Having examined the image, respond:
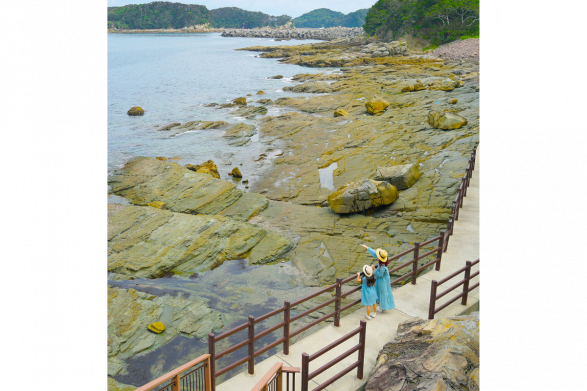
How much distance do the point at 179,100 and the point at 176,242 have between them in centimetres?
4460

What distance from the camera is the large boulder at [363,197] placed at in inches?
699

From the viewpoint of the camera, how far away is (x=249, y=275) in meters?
14.5

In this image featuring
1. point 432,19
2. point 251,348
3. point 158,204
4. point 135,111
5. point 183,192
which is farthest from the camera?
point 432,19

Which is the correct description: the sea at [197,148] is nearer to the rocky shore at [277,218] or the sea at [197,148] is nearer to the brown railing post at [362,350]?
the rocky shore at [277,218]

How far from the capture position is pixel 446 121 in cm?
2808

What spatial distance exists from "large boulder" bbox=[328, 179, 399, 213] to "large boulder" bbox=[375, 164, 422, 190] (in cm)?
129

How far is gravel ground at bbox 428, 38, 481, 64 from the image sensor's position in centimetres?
6781

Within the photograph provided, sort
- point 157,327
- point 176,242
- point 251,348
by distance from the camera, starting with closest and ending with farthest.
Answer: point 251,348 → point 157,327 → point 176,242

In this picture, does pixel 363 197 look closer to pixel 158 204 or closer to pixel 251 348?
pixel 158 204

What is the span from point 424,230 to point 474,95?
84.3 feet

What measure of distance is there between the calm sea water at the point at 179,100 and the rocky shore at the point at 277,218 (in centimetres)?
317

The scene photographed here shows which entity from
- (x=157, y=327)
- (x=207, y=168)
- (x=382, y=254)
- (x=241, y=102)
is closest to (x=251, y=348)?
(x=382, y=254)
